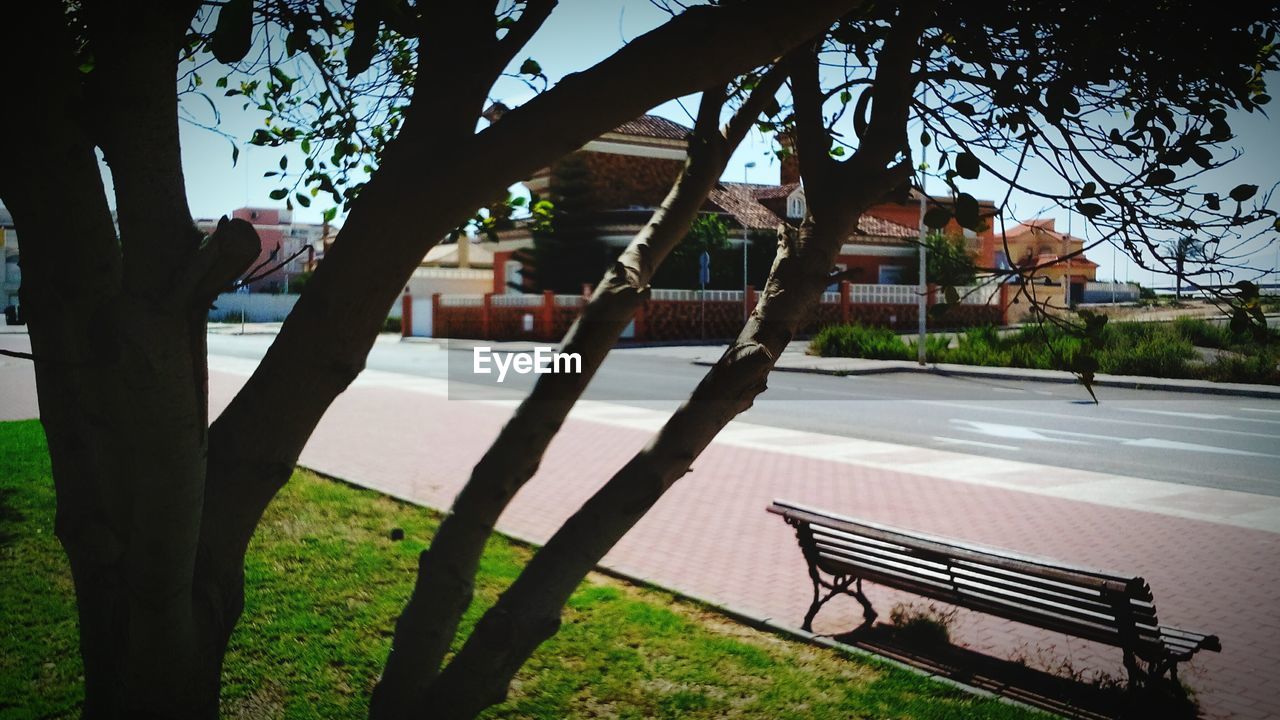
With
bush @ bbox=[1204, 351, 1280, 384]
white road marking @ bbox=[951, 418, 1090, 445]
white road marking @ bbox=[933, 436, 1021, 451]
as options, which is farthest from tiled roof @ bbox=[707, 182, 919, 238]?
white road marking @ bbox=[933, 436, 1021, 451]

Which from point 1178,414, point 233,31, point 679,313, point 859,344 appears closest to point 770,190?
point 679,313

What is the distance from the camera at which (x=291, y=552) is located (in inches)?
293

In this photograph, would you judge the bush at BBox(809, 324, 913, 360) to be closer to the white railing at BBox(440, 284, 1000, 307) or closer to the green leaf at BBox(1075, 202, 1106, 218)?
the white railing at BBox(440, 284, 1000, 307)

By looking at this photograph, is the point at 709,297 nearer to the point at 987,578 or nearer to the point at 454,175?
the point at 987,578

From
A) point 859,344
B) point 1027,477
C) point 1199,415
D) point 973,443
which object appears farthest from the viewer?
point 859,344

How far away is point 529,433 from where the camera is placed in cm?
280

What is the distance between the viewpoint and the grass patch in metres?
21.0

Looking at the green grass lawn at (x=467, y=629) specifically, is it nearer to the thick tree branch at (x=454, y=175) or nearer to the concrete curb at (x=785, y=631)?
the concrete curb at (x=785, y=631)

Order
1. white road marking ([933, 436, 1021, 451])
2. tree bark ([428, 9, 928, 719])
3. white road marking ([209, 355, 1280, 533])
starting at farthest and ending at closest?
white road marking ([933, 436, 1021, 451]) < white road marking ([209, 355, 1280, 533]) < tree bark ([428, 9, 928, 719])

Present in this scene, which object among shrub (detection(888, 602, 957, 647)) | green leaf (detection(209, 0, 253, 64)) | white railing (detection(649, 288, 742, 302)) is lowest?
shrub (detection(888, 602, 957, 647))

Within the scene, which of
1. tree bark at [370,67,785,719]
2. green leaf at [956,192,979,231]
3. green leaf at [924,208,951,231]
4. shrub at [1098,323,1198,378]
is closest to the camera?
tree bark at [370,67,785,719]

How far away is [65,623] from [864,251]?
134 feet

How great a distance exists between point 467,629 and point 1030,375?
62.6 ft

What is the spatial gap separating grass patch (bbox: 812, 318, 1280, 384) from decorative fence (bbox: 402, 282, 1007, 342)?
711cm
